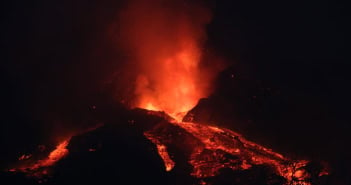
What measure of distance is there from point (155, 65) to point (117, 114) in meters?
9.24

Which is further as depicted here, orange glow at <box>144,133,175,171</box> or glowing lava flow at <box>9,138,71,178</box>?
orange glow at <box>144,133,175,171</box>

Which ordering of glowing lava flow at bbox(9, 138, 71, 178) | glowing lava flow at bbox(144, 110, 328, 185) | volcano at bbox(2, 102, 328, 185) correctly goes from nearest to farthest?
glowing lava flow at bbox(9, 138, 71, 178), volcano at bbox(2, 102, 328, 185), glowing lava flow at bbox(144, 110, 328, 185)

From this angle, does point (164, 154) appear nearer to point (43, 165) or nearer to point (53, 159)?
point (53, 159)

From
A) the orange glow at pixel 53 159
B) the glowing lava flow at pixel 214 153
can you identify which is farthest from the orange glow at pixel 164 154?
the orange glow at pixel 53 159

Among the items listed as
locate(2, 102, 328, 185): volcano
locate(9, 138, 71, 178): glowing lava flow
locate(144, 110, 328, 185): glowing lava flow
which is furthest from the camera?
locate(144, 110, 328, 185): glowing lava flow

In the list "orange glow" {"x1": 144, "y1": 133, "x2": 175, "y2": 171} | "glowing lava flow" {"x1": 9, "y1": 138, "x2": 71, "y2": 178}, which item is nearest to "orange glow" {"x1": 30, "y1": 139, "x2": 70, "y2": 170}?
"glowing lava flow" {"x1": 9, "y1": 138, "x2": 71, "y2": 178}

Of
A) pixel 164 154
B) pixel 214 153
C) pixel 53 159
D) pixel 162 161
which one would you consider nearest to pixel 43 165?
pixel 53 159

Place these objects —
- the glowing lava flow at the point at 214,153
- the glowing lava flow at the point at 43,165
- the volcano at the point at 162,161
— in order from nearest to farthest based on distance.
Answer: the glowing lava flow at the point at 43,165, the volcano at the point at 162,161, the glowing lava flow at the point at 214,153

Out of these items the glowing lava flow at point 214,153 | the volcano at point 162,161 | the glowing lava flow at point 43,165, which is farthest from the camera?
the glowing lava flow at point 214,153

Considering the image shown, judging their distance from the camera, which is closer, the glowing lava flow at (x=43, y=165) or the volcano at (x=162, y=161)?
the glowing lava flow at (x=43, y=165)

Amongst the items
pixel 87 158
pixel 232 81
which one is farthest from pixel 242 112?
pixel 87 158

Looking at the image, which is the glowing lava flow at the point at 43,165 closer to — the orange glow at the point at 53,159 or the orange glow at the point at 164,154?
the orange glow at the point at 53,159

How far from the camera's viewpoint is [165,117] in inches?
848

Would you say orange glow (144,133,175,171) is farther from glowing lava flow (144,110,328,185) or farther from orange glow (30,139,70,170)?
orange glow (30,139,70,170)
